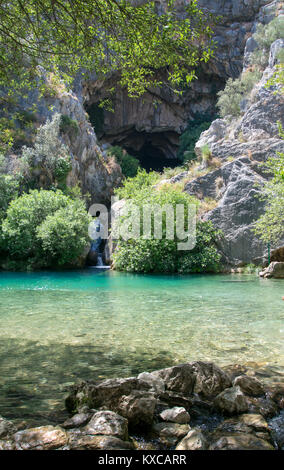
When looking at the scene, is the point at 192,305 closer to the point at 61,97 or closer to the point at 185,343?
the point at 185,343

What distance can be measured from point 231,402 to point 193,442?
0.84 meters

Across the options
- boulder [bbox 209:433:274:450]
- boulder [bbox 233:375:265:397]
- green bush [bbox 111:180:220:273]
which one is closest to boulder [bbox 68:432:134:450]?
boulder [bbox 209:433:274:450]

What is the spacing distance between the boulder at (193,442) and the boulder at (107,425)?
45 centimetres

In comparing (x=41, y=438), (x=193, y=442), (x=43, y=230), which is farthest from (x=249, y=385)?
(x=43, y=230)

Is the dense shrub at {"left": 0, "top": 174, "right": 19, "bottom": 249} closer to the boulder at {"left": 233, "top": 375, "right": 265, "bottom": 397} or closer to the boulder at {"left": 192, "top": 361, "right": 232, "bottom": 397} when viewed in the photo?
the boulder at {"left": 192, "top": 361, "right": 232, "bottom": 397}

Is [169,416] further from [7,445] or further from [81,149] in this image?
[81,149]

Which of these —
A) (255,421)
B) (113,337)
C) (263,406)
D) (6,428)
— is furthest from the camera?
(113,337)

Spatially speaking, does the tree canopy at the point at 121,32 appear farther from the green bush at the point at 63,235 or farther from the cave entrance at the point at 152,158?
the cave entrance at the point at 152,158

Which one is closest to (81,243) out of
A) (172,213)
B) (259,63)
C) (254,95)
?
(172,213)

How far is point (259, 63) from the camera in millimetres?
32125

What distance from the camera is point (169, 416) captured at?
3.31 metres

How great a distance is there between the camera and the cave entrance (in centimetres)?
4934

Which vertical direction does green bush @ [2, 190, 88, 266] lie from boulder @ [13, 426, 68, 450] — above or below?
above

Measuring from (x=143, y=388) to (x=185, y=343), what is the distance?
2493mm
